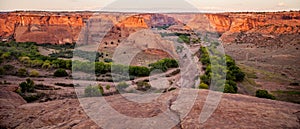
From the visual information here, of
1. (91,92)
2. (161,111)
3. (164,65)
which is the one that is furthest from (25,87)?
(164,65)

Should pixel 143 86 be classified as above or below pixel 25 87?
below

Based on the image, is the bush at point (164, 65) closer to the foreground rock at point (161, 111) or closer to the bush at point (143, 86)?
the bush at point (143, 86)

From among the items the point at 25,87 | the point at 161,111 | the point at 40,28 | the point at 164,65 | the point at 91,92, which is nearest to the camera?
the point at 161,111

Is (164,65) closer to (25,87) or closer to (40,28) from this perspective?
(25,87)

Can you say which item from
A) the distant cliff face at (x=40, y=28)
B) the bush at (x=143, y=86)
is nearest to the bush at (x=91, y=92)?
the bush at (x=143, y=86)

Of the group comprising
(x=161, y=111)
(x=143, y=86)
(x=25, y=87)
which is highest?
(x=161, y=111)

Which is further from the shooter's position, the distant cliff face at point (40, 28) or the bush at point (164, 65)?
the distant cliff face at point (40, 28)

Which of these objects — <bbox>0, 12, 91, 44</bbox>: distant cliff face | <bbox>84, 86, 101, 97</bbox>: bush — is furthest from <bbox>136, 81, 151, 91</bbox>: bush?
<bbox>0, 12, 91, 44</bbox>: distant cliff face

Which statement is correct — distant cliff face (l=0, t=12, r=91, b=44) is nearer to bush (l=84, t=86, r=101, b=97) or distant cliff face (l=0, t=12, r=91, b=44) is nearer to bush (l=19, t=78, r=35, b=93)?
bush (l=19, t=78, r=35, b=93)
